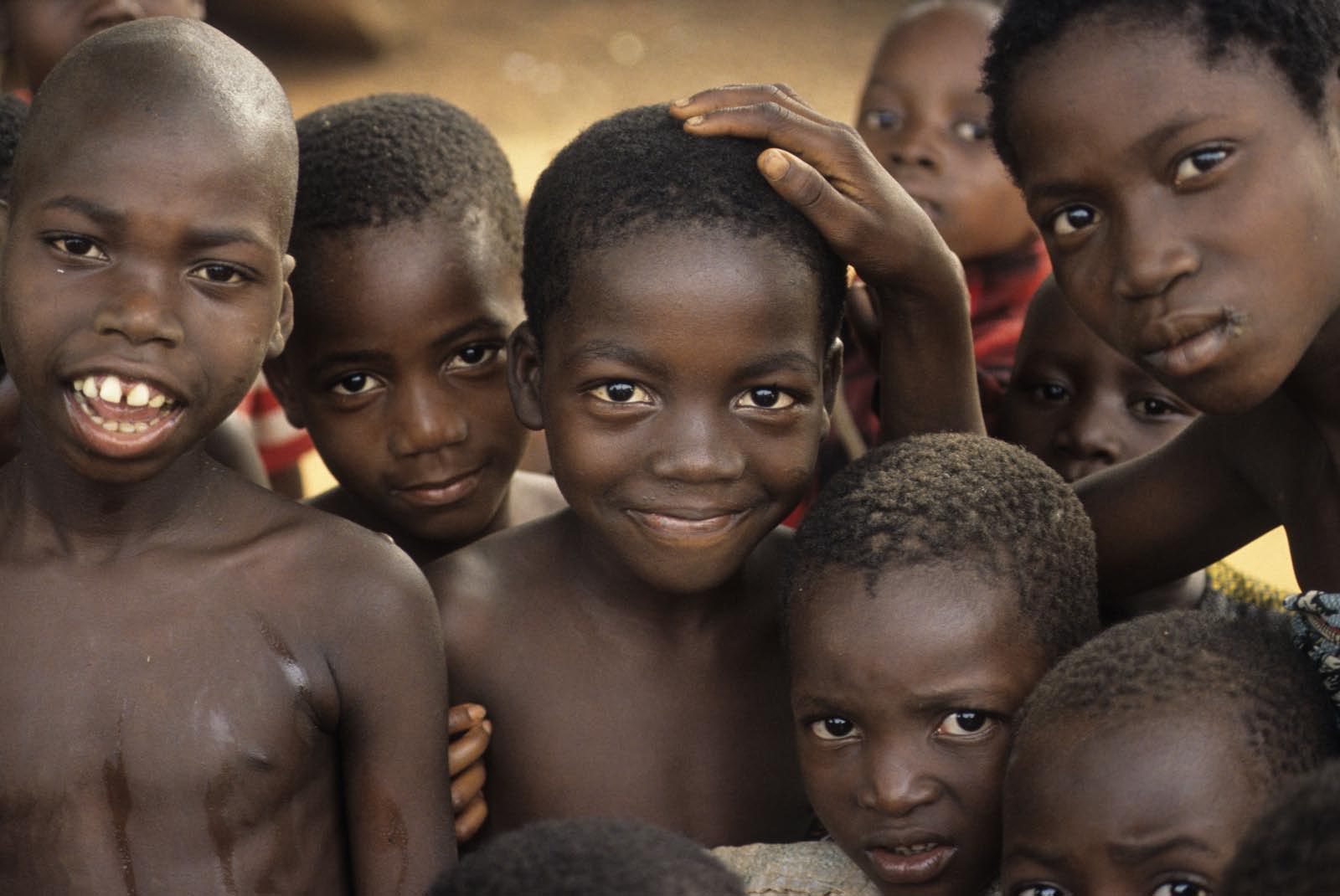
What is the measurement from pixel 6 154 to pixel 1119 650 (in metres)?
1.86

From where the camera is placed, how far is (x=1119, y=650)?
5.94ft

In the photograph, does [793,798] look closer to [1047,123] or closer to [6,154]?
[1047,123]

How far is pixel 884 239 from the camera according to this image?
228 cm

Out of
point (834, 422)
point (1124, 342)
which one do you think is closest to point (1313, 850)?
point (1124, 342)

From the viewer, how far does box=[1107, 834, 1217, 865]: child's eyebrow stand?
165 cm

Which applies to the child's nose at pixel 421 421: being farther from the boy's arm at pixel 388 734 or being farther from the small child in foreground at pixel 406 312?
the boy's arm at pixel 388 734

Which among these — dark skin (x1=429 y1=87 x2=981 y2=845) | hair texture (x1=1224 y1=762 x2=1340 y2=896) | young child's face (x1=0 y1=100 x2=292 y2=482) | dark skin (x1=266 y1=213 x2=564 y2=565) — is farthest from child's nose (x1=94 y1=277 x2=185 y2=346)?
hair texture (x1=1224 y1=762 x2=1340 y2=896)

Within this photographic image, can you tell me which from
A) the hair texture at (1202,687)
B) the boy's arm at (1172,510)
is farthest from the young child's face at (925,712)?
the boy's arm at (1172,510)

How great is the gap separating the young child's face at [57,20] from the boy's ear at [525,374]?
4.82 feet

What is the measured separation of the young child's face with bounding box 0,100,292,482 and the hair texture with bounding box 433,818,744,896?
798 mm

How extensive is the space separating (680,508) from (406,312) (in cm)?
61

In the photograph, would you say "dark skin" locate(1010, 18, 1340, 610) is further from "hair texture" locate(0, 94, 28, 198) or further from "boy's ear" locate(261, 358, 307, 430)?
"hair texture" locate(0, 94, 28, 198)

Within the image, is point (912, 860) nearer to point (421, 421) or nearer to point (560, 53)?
point (421, 421)

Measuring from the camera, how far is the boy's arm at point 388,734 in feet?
6.59
